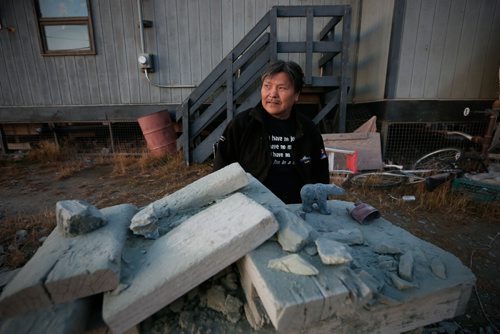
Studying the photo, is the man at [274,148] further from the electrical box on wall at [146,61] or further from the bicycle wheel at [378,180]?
the electrical box on wall at [146,61]

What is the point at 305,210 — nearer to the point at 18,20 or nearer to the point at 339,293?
the point at 339,293

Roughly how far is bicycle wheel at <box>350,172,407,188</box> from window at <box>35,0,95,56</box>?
6.38 m

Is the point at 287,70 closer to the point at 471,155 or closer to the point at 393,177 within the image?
the point at 393,177

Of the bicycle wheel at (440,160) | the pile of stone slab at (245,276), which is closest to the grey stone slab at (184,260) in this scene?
the pile of stone slab at (245,276)

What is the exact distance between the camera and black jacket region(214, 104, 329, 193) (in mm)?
2002

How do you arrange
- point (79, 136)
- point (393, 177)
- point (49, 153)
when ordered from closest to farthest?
point (393, 177) → point (49, 153) → point (79, 136)

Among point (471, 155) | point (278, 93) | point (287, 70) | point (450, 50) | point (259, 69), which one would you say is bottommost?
point (471, 155)

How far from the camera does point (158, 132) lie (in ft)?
17.8

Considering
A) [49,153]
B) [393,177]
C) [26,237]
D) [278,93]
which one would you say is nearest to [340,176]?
[393,177]

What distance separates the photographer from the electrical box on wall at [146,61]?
5691 mm

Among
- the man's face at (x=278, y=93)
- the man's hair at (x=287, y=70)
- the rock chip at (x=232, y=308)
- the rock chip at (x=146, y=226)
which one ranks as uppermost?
the man's hair at (x=287, y=70)

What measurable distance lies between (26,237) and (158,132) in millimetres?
3067

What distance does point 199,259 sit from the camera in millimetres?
729

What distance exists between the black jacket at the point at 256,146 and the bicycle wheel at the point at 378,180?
2.45 metres
